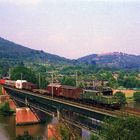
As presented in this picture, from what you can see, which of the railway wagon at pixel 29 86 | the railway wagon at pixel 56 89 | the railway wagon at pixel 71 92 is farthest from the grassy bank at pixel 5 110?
the railway wagon at pixel 71 92

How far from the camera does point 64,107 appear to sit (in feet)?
203

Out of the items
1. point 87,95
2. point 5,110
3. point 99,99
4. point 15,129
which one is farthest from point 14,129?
point 99,99

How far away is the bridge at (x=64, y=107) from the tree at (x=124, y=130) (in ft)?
34.5

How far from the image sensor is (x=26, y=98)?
282 ft

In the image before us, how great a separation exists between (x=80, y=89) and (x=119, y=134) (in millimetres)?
32004

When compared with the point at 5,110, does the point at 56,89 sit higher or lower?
higher

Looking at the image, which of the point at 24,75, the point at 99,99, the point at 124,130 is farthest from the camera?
the point at 24,75

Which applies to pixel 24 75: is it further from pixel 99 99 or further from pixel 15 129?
pixel 99 99

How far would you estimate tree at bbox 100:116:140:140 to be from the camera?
32156mm

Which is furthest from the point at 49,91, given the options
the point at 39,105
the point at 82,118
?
the point at 82,118

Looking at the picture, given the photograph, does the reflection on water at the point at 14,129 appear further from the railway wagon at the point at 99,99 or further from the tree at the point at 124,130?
the tree at the point at 124,130

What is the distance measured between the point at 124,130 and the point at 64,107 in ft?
97.5

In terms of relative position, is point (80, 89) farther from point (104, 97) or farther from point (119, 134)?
point (119, 134)

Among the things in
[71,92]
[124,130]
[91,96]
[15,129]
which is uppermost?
[71,92]
